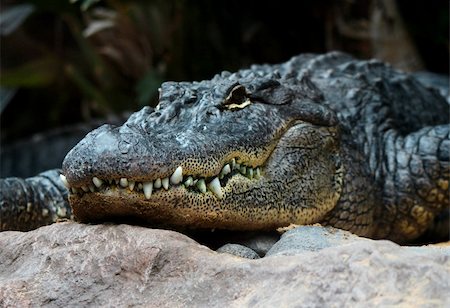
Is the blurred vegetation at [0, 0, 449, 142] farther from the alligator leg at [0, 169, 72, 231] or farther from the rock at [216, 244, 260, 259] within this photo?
the rock at [216, 244, 260, 259]

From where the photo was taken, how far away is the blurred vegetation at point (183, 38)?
6.68 meters

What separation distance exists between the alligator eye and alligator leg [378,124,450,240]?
1.17 m

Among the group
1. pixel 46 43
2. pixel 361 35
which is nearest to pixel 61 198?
pixel 361 35

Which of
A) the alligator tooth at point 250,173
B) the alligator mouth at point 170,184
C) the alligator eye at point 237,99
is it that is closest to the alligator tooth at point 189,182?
the alligator mouth at point 170,184

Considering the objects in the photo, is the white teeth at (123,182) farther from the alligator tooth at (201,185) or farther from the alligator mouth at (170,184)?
the alligator tooth at (201,185)

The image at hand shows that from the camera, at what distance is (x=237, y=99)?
3.05m

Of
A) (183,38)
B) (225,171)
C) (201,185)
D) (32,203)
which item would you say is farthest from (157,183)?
(183,38)

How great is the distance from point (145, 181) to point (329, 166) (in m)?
1.14

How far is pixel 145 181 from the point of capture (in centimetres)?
251

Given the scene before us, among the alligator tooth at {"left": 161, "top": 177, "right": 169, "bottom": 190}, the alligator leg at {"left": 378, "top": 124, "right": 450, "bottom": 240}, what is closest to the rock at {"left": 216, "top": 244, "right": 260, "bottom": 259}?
the alligator tooth at {"left": 161, "top": 177, "right": 169, "bottom": 190}

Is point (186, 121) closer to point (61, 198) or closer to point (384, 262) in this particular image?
point (384, 262)

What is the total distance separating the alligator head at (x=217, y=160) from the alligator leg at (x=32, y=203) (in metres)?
1.14

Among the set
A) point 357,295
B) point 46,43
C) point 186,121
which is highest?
point 186,121

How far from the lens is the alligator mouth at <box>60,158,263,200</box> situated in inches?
99.0
